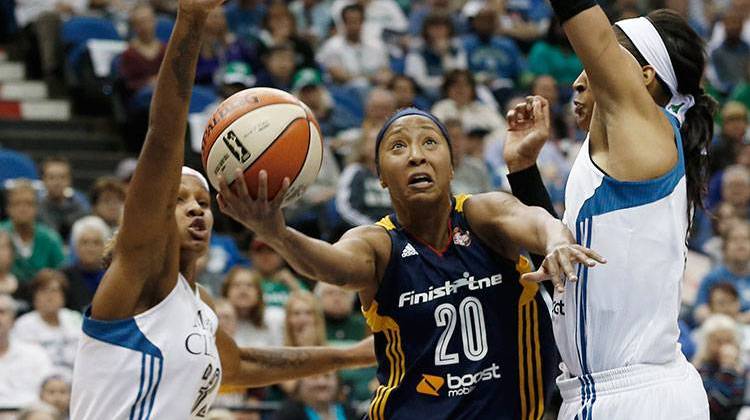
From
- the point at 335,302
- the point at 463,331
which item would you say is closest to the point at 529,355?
the point at 463,331

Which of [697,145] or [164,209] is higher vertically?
[697,145]

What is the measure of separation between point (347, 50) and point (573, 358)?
10.2 meters

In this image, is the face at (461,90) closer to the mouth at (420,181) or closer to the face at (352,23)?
the face at (352,23)

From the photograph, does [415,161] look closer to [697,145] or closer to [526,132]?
[526,132]

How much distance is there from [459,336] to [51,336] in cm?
516

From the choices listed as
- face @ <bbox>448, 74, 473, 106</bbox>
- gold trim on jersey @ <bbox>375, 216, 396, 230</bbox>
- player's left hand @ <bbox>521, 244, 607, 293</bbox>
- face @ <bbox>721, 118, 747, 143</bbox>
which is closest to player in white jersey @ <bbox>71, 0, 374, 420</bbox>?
gold trim on jersey @ <bbox>375, 216, 396, 230</bbox>

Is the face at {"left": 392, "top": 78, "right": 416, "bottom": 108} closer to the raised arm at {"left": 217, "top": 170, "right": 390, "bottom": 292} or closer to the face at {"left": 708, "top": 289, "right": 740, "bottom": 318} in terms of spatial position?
the face at {"left": 708, "top": 289, "right": 740, "bottom": 318}

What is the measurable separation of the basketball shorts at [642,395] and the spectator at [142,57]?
8.66m

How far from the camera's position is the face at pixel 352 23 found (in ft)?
47.8

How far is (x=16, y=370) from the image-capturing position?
29.5ft

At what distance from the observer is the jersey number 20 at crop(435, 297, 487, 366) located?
496 cm

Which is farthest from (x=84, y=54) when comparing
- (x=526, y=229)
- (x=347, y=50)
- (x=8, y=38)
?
(x=526, y=229)

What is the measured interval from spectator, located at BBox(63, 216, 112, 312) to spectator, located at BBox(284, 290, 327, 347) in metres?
1.64

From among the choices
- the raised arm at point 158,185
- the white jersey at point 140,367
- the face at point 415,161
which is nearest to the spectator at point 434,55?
the face at point 415,161
